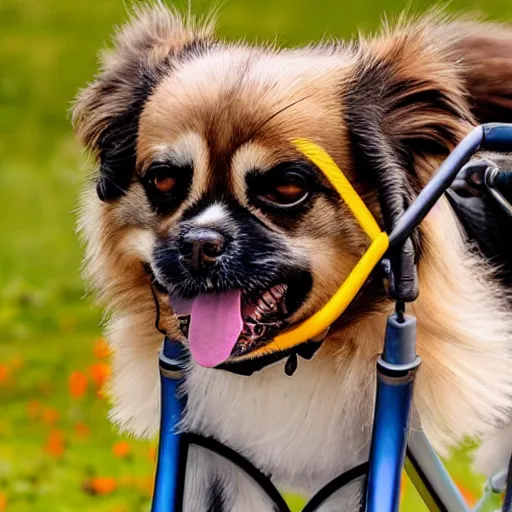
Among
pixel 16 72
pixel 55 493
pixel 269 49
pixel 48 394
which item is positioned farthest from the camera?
pixel 16 72

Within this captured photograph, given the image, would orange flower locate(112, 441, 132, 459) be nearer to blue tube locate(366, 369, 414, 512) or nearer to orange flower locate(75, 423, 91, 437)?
orange flower locate(75, 423, 91, 437)

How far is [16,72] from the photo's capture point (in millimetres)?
6262

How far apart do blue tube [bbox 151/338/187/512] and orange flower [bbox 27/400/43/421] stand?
204cm

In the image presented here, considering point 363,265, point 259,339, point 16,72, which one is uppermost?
point 363,265

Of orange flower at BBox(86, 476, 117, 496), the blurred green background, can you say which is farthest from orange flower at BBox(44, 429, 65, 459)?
orange flower at BBox(86, 476, 117, 496)

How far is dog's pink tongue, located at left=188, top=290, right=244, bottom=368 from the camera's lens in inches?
54.6

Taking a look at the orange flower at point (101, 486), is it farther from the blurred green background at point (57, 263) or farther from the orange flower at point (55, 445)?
the orange flower at point (55, 445)

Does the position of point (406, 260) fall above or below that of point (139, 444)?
above

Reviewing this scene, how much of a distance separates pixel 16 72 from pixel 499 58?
5.02m

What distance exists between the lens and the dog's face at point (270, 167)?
4.64 ft

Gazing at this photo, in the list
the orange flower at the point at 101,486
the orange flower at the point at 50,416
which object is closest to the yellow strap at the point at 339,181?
the orange flower at the point at 101,486

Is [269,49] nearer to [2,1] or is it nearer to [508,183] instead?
[508,183]

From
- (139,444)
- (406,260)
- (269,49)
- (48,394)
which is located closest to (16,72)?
(48,394)

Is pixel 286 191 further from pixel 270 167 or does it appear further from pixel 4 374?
pixel 4 374
